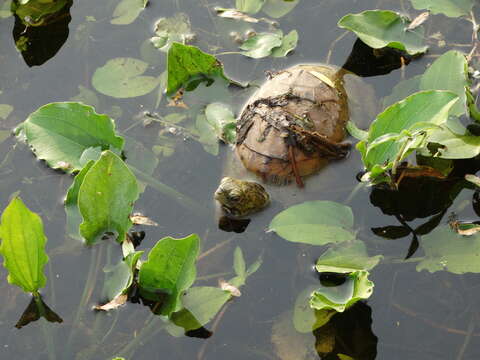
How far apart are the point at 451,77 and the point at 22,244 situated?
149 cm

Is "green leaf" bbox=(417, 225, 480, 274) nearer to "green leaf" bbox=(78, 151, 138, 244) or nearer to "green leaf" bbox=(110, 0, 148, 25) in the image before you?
"green leaf" bbox=(78, 151, 138, 244)

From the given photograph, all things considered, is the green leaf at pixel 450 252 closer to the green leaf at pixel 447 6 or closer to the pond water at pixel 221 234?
the pond water at pixel 221 234

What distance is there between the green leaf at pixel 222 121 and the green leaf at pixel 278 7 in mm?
514

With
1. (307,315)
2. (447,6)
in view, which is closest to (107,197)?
(307,315)

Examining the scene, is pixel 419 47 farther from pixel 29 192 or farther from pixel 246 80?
pixel 29 192

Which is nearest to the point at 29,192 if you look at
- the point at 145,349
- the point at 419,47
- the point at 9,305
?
the point at 9,305

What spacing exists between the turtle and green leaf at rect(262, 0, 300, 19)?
18.7 inches

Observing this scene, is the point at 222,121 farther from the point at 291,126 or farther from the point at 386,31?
the point at 386,31

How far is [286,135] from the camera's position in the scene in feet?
7.34

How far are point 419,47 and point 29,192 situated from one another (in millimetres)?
1553

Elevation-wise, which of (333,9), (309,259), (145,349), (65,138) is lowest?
(145,349)

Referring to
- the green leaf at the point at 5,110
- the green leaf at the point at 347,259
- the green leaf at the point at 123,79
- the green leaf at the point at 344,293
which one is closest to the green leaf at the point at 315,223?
the green leaf at the point at 347,259

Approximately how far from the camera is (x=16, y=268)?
1.91 m

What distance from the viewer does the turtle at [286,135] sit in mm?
2234
